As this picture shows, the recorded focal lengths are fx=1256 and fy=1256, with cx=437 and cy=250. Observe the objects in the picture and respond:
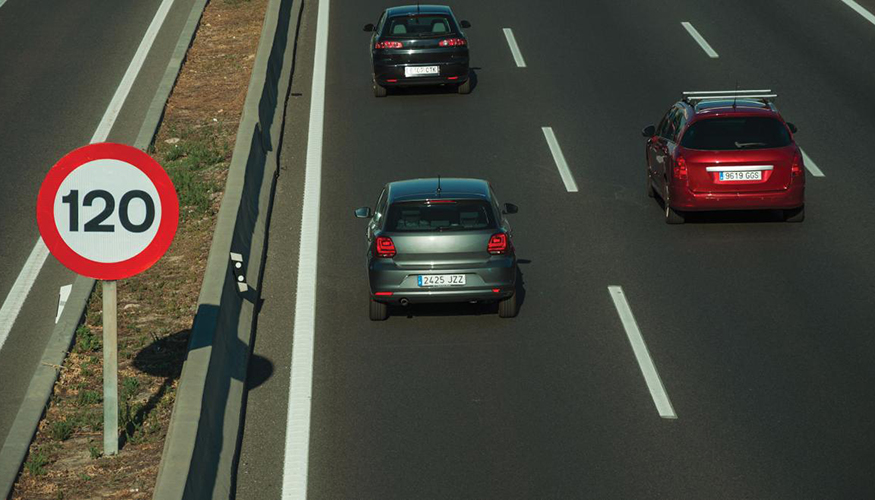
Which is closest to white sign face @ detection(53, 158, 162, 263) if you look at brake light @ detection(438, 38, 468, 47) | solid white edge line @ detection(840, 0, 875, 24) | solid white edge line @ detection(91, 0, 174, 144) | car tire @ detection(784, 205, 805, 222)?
car tire @ detection(784, 205, 805, 222)

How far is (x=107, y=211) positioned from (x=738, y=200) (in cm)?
1037

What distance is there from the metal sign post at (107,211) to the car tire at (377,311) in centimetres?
505

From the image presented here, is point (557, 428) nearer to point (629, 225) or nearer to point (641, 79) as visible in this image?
point (629, 225)

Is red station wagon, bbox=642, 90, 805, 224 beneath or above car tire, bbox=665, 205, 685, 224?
above

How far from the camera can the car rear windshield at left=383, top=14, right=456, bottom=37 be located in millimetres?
24734

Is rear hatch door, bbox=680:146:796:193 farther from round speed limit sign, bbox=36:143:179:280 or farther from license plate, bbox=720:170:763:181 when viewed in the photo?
round speed limit sign, bbox=36:143:179:280

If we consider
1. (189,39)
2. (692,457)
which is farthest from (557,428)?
(189,39)

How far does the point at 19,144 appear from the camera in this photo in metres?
22.0

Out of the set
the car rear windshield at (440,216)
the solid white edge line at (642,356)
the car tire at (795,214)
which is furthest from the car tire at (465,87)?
the car rear windshield at (440,216)

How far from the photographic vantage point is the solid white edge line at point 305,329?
33.4 ft

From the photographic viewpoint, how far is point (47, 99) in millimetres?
24938

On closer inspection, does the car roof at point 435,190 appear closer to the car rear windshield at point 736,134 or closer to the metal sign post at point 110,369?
the car rear windshield at point 736,134

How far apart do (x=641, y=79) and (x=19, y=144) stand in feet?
39.6

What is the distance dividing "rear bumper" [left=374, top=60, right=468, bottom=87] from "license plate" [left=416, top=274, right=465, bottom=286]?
11529mm
